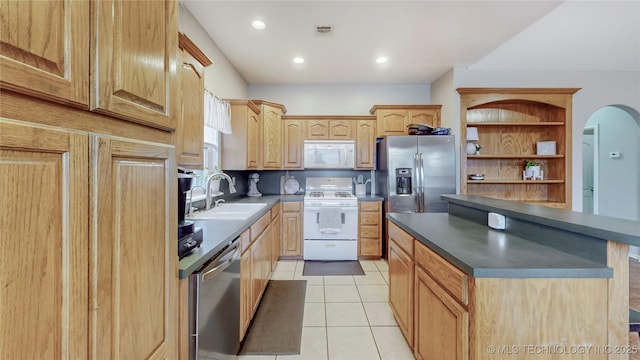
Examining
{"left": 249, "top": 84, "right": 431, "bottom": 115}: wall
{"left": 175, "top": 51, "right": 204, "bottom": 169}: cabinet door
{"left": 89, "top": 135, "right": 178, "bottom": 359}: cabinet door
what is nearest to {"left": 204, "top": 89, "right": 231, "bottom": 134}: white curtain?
{"left": 175, "top": 51, "right": 204, "bottom": 169}: cabinet door

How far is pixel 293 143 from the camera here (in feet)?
14.1

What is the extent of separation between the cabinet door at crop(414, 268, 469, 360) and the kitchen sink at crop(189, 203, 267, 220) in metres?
1.37

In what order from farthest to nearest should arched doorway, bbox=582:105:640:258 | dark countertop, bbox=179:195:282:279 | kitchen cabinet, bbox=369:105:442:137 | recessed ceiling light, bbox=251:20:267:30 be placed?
arched doorway, bbox=582:105:640:258
kitchen cabinet, bbox=369:105:442:137
recessed ceiling light, bbox=251:20:267:30
dark countertop, bbox=179:195:282:279

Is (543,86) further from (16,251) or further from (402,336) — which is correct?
(16,251)

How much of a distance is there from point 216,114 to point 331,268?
2339 mm

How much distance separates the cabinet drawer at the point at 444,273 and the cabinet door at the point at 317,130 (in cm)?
287

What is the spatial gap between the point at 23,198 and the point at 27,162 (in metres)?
0.07

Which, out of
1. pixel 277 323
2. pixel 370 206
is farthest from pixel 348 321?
pixel 370 206

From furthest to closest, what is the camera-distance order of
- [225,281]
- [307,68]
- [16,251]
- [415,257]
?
[307,68], [415,257], [225,281], [16,251]

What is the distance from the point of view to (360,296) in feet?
9.23

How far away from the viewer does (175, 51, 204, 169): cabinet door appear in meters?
1.50

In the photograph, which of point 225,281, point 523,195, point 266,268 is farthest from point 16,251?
point 523,195

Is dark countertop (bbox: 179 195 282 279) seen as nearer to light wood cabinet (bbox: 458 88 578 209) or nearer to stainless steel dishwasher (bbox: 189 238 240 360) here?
stainless steel dishwasher (bbox: 189 238 240 360)

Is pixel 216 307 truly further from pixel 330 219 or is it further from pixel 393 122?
pixel 393 122
